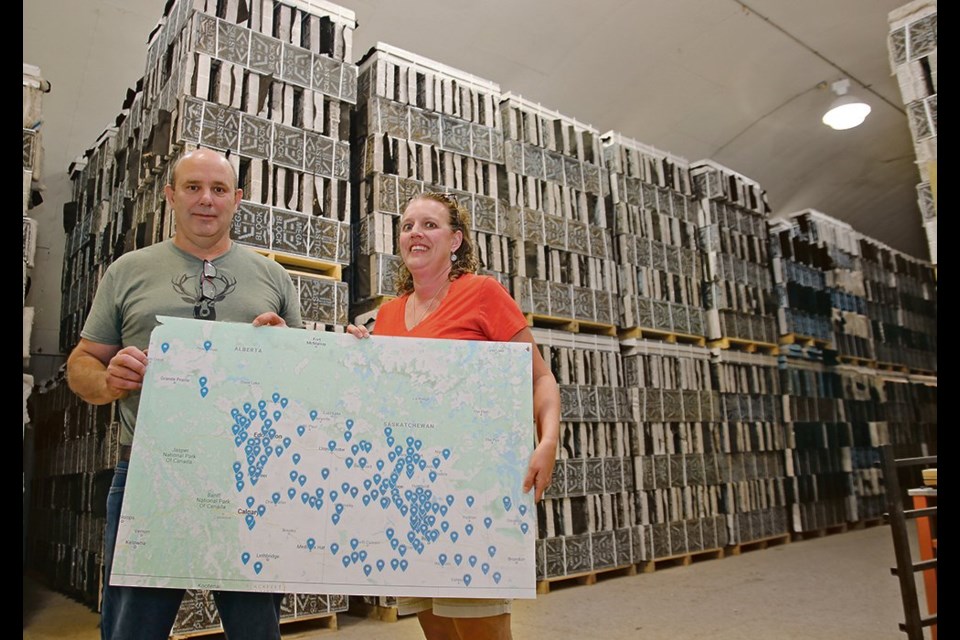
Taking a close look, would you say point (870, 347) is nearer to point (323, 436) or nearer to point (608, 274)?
point (608, 274)

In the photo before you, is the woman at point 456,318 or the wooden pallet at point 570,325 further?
the wooden pallet at point 570,325

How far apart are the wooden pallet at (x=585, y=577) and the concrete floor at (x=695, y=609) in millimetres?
66

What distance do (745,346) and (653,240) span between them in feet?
7.43


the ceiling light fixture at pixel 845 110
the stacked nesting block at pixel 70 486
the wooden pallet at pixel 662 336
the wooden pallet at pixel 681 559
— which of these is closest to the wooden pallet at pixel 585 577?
the wooden pallet at pixel 681 559

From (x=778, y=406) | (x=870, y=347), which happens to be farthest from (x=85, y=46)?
(x=870, y=347)

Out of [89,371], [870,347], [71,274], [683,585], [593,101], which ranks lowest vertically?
[683,585]

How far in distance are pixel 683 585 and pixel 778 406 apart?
12.1 ft

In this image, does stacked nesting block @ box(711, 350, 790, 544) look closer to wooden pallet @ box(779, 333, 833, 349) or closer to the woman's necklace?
wooden pallet @ box(779, 333, 833, 349)

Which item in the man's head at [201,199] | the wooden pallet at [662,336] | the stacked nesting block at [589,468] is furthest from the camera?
the wooden pallet at [662,336]

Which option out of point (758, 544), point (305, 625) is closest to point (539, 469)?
point (305, 625)

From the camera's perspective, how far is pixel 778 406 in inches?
335

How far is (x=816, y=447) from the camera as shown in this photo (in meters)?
8.85

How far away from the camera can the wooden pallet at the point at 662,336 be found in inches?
277

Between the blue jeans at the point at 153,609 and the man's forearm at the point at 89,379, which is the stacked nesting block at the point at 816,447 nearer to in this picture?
the blue jeans at the point at 153,609
